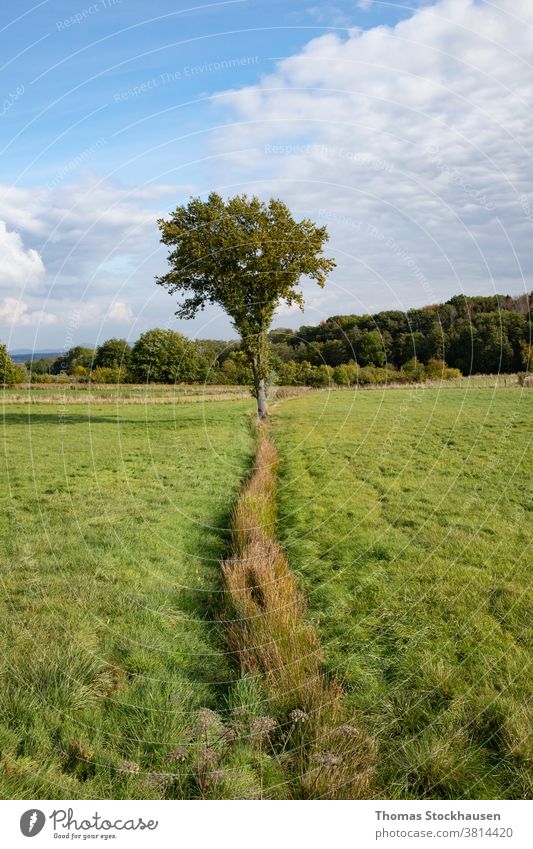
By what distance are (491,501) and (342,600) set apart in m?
7.13

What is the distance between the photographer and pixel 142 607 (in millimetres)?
8555

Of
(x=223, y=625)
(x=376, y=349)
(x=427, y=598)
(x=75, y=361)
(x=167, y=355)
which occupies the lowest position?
(x=223, y=625)

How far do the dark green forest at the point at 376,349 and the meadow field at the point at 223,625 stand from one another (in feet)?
69.2

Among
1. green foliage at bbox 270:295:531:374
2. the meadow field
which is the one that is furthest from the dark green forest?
the meadow field

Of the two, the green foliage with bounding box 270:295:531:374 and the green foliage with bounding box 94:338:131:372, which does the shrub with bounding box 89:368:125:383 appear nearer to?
the green foliage with bounding box 94:338:131:372

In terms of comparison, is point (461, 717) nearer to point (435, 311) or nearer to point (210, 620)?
point (210, 620)

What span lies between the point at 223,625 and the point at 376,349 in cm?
3741

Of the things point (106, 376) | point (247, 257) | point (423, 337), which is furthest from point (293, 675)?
point (106, 376)

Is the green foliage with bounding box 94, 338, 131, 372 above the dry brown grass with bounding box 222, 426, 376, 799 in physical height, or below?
above

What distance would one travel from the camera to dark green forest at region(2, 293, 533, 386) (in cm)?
4053

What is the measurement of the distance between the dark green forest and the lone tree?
123 inches

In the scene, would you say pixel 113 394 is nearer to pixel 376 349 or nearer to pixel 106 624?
pixel 376 349

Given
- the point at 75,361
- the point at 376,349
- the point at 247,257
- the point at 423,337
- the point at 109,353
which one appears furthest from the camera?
the point at 75,361

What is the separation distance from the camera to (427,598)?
29.3 feet
